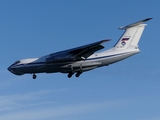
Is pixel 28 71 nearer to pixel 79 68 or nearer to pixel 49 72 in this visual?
pixel 49 72

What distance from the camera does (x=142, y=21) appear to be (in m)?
35.7

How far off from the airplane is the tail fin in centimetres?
13

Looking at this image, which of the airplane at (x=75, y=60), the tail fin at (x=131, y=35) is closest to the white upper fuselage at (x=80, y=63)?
the airplane at (x=75, y=60)

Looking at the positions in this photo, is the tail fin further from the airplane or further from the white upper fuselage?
the white upper fuselage

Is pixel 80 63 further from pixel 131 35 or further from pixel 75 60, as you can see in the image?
pixel 131 35

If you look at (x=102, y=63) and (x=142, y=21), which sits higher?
(x=142, y=21)

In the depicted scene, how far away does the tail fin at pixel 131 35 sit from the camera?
35.6m

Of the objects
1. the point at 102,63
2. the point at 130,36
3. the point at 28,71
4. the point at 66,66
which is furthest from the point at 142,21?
the point at 28,71

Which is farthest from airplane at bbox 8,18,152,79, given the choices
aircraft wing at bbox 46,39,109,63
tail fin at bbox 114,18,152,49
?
tail fin at bbox 114,18,152,49

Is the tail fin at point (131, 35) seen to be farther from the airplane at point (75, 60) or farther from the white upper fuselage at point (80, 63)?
the white upper fuselage at point (80, 63)

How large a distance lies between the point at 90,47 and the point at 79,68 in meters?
2.56

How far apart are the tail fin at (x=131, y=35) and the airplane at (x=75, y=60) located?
Answer: 0.44 ft

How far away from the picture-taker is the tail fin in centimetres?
3562

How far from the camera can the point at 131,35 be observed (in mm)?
36219
